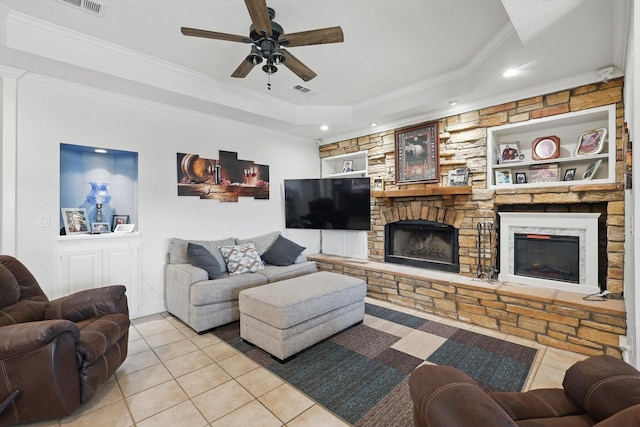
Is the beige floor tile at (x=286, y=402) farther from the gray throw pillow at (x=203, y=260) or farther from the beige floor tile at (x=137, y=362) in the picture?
the gray throw pillow at (x=203, y=260)

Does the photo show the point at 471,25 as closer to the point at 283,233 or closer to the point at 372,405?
the point at 372,405

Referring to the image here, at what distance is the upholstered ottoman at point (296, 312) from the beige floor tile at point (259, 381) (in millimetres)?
196

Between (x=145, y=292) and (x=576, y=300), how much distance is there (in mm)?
4486

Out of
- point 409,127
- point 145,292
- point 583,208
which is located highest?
point 409,127

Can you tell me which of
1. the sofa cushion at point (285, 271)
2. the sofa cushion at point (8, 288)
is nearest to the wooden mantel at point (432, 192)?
the sofa cushion at point (285, 271)

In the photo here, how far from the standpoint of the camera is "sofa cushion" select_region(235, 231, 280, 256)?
4277 millimetres

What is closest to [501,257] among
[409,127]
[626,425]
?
[409,127]

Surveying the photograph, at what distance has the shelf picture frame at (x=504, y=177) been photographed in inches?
A: 132

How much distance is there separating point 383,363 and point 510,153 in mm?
2737

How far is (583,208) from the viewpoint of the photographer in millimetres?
2922

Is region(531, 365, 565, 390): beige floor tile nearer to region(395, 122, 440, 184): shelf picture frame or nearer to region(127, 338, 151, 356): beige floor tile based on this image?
region(395, 122, 440, 184): shelf picture frame

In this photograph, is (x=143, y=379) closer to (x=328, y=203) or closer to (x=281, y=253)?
(x=281, y=253)

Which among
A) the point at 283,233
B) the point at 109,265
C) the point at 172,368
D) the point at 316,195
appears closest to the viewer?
the point at 172,368

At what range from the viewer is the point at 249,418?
5.86ft
